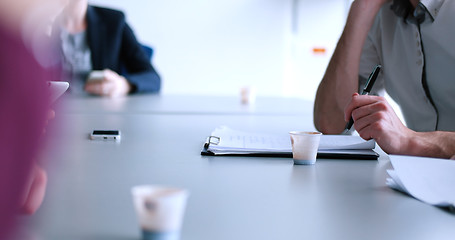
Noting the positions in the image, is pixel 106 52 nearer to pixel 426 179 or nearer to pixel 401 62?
pixel 401 62

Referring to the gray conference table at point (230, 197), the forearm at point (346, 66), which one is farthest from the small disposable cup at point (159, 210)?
the forearm at point (346, 66)

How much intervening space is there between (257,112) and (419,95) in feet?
2.24

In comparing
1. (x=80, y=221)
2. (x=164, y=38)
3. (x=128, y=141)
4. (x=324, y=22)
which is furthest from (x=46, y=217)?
(x=324, y=22)

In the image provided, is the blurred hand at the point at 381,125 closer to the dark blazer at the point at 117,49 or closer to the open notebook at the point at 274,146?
the open notebook at the point at 274,146

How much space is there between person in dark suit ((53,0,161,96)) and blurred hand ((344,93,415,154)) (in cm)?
183

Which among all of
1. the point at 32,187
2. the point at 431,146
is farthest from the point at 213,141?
the point at 32,187

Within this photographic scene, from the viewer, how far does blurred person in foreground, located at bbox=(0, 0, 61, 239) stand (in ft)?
0.67

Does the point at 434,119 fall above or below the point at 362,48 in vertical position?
below

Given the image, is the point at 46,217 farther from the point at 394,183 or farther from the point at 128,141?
the point at 128,141

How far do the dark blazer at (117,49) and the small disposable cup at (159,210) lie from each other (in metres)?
2.48

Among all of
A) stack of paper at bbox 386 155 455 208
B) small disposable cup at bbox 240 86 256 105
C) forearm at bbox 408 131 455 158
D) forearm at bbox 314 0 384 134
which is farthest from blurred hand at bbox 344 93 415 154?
small disposable cup at bbox 240 86 256 105

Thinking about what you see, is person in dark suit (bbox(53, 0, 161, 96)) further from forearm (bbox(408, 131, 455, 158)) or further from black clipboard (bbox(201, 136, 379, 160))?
forearm (bbox(408, 131, 455, 158))

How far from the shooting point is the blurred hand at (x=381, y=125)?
3.38 ft

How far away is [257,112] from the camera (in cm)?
205
